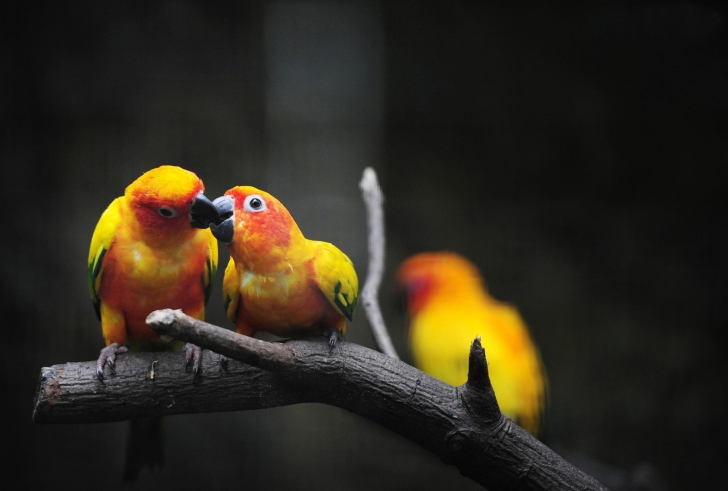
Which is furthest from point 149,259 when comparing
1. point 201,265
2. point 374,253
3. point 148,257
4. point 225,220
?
point 374,253

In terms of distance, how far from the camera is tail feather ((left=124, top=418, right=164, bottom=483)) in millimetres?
1490

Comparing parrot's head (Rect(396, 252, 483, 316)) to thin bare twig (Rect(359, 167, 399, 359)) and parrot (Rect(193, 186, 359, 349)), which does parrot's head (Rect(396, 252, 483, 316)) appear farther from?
parrot (Rect(193, 186, 359, 349))

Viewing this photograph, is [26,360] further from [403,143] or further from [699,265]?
[699,265]

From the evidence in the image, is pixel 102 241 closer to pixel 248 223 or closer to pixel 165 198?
pixel 165 198

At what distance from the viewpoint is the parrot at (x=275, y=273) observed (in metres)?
1.14

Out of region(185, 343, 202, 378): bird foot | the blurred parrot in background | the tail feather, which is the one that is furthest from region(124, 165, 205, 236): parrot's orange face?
the tail feather

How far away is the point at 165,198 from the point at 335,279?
0.38m

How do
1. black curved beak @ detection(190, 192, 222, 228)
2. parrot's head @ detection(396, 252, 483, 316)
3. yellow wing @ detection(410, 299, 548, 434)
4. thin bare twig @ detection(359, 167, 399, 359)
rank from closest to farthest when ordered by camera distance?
black curved beak @ detection(190, 192, 222, 228), thin bare twig @ detection(359, 167, 399, 359), yellow wing @ detection(410, 299, 548, 434), parrot's head @ detection(396, 252, 483, 316)

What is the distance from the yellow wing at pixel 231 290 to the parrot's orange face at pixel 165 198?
5.0 inches

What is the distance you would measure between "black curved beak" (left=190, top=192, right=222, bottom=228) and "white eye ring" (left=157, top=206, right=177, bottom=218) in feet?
0.13

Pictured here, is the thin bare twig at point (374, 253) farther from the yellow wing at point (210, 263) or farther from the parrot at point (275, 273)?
the yellow wing at point (210, 263)

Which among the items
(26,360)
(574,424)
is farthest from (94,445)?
(574,424)

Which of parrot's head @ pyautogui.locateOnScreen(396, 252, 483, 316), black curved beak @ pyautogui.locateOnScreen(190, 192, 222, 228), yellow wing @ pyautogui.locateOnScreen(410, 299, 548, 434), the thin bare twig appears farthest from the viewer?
parrot's head @ pyautogui.locateOnScreen(396, 252, 483, 316)

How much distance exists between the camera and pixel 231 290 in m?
1.25
